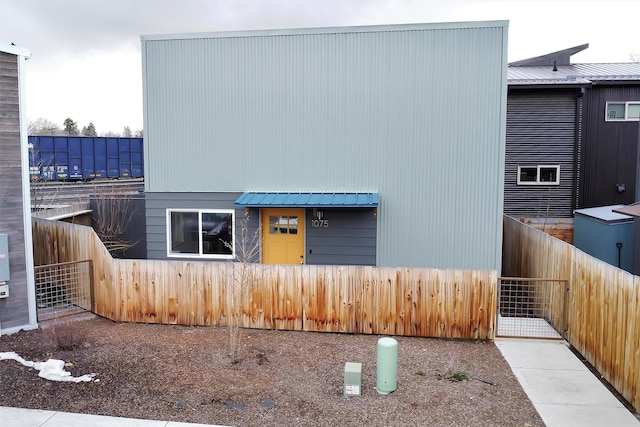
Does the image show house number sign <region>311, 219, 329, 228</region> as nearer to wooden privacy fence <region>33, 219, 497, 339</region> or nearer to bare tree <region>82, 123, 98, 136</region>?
wooden privacy fence <region>33, 219, 497, 339</region>

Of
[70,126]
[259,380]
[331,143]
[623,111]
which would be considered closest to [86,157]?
[331,143]

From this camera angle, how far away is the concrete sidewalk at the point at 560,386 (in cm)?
648

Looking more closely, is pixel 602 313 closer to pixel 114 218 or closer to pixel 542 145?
pixel 542 145

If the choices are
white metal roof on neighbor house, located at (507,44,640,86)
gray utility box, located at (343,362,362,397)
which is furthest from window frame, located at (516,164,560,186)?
gray utility box, located at (343,362,362,397)

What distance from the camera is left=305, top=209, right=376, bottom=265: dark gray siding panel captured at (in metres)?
12.7

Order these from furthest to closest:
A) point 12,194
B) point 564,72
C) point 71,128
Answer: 1. point 71,128
2. point 564,72
3. point 12,194

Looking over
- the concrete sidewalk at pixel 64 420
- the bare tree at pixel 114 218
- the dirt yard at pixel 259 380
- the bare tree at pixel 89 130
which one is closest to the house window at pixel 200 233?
the dirt yard at pixel 259 380

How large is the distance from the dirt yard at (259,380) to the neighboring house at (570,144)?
36.9 ft

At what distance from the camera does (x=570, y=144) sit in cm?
1877

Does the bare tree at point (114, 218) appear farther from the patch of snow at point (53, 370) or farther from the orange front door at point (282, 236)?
the patch of snow at point (53, 370)

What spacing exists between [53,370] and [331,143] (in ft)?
25.0

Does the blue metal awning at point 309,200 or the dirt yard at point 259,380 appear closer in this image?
the dirt yard at point 259,380

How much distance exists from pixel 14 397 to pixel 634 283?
27.1ft

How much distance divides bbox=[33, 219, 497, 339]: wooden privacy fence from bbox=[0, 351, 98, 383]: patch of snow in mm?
2613
